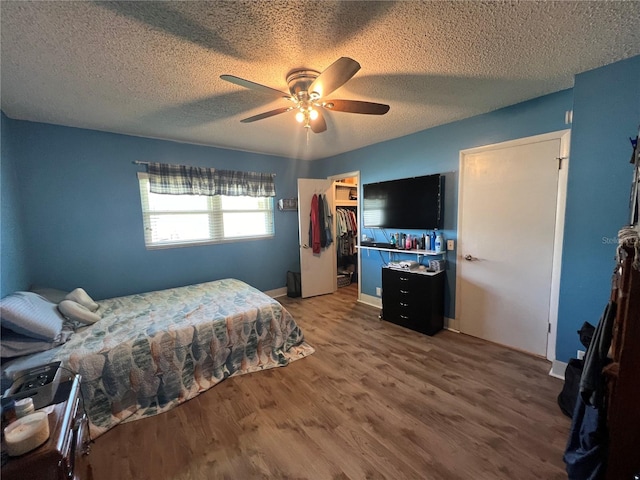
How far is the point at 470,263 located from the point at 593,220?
113 centimetres

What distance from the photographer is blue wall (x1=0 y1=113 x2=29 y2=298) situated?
2058mm

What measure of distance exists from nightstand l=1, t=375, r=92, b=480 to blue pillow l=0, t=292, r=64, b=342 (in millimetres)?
810

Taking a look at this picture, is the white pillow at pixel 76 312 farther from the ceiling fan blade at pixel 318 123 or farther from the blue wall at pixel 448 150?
the blue wall at pixel 448 150

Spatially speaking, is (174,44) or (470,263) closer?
(174,44)

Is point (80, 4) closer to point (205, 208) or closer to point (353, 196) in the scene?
point (205, 208)

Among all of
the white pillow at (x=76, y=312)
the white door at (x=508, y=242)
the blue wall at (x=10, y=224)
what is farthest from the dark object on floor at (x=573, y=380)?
the blue wall at (x=10, y=224)

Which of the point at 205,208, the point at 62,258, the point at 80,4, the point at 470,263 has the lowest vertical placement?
the point at 470,263

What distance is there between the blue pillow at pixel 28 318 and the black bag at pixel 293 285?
2896 mm

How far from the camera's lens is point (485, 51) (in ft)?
5.30

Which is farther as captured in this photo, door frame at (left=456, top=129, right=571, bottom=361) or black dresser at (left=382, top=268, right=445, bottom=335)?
black dresser at (left=382, top=268, right=445, bottom=335)

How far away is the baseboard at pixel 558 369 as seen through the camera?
214 centimetres

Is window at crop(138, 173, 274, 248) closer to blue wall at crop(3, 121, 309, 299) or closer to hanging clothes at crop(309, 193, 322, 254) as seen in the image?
blue wall at crop(3, 121, 309, 299)

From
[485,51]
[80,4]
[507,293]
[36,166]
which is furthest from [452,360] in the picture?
[36,166]

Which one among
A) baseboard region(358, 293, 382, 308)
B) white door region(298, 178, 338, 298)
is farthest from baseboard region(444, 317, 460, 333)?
white door region(298, 178, 338, 298)
